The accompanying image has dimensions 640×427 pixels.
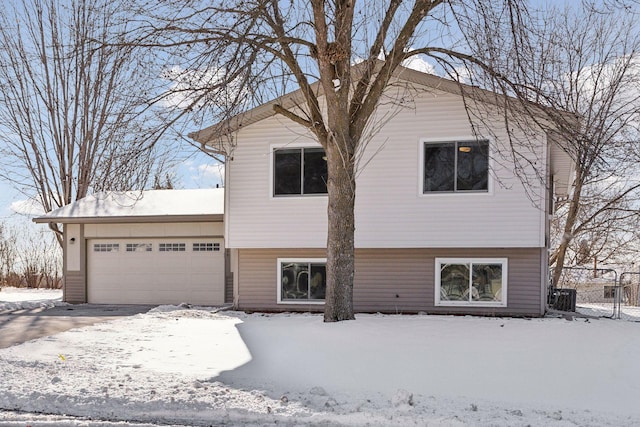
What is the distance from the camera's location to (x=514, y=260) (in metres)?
12.1

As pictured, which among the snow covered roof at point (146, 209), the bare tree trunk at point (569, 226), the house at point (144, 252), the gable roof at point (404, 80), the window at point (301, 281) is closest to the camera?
the gable roof at point (404, 80)

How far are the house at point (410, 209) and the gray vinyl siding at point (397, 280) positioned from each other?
22 millimetres

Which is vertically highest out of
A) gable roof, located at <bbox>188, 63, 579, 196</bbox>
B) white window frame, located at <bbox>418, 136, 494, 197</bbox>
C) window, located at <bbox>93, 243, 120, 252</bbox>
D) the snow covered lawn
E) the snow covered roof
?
gable roof, located at <bbox>188, 63, 579, 196</bbox>

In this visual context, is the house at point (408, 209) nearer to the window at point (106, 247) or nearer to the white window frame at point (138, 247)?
the white window frame at point (138, 247)

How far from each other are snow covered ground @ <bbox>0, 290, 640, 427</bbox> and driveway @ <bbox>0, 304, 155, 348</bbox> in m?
0.72

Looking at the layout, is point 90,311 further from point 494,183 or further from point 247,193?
point 494,183

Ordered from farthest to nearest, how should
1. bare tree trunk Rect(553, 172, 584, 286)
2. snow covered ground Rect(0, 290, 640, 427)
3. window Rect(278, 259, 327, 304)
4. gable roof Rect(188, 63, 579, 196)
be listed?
bare tree trunk Rect(553, 172, 584, 286)
window Rect(278, 259, 327, 304)
gable roof Rect(188, 63, 579, 196)
snow covered ground Rect(0, 290, 640, 427)

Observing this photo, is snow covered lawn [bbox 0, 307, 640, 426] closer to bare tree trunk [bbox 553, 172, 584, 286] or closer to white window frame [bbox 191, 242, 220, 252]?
white window frame [bbox 191, 242, 220, 252]

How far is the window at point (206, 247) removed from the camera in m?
15.5

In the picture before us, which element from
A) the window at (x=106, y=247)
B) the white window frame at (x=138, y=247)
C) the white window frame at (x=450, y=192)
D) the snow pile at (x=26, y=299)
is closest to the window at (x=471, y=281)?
the white window frame at (x=450, y=192)

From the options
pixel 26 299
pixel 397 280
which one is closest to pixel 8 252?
pixel 26 299

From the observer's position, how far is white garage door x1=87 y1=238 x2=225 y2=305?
51.0 ft

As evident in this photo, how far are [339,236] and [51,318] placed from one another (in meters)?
6.76

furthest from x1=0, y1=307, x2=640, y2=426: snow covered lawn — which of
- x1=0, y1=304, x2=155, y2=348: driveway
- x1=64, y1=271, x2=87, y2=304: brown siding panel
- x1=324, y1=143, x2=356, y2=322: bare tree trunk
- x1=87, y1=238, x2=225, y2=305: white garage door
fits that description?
x1=64, y1=271, x2=87, y2=304: brown siding panel
